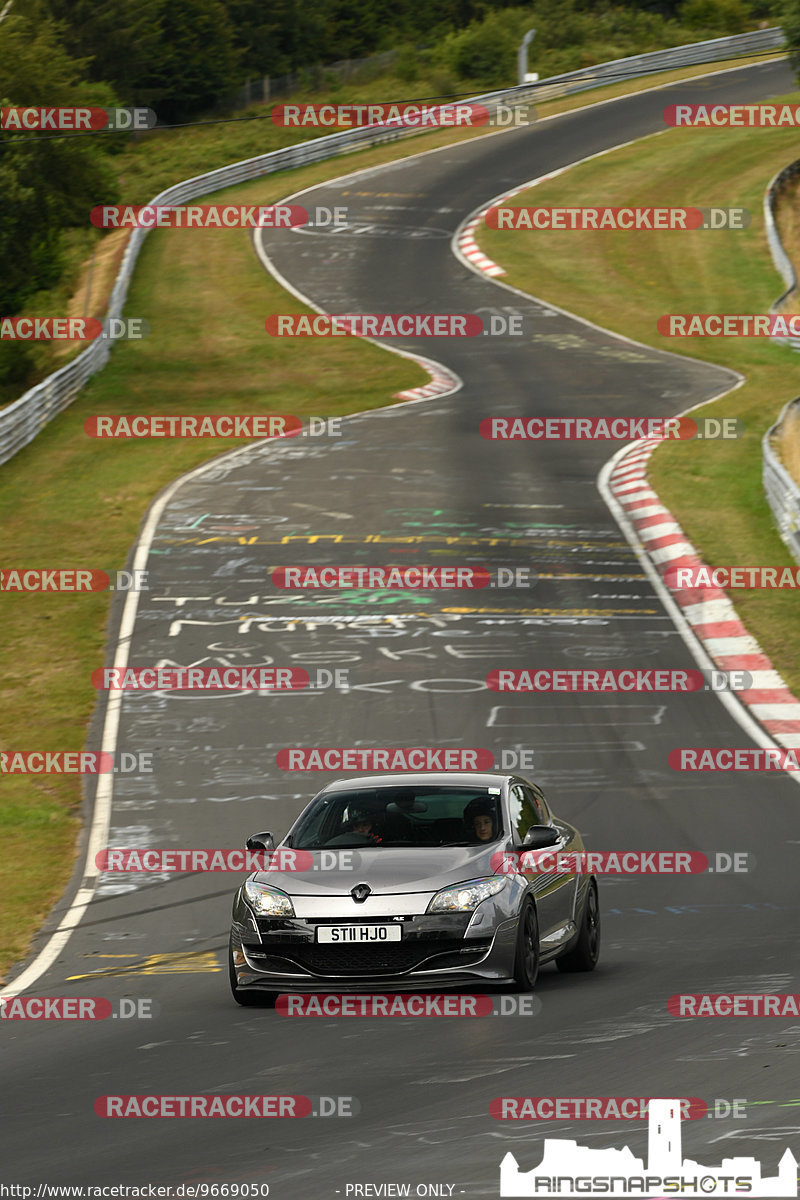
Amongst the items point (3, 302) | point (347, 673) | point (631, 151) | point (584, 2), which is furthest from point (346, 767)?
point (584, 2)

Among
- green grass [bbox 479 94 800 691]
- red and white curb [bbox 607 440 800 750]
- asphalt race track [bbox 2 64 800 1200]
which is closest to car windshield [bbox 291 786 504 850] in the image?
asphalt race track [bbox 2 64 800 1200]

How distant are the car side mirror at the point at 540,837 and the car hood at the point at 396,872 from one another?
0.61 ft

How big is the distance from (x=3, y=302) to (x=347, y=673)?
3204 cm

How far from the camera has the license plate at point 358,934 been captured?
9320 mm

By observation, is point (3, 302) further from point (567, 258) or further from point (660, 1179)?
point (660, 1179)

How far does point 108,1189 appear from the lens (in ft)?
20.7

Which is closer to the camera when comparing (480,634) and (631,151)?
(480,634)

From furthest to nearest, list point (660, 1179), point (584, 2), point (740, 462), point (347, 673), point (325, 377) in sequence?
point (584, 2)
point (325, 377)
point (740, 462)
point (347, 673)
point (660, 1179)

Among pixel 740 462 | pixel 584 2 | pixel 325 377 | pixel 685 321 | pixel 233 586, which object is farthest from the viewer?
pixel 584 2

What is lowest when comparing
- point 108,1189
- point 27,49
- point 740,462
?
point 740,462

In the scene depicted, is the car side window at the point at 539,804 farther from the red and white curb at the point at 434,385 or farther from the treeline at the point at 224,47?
the treeline at the point at 224,47

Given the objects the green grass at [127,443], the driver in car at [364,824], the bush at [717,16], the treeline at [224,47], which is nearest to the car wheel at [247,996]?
the driver in car at [364,824]

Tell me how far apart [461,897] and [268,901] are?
1086 millimetres

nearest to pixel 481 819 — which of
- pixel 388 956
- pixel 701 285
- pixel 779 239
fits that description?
pixel 388 956
